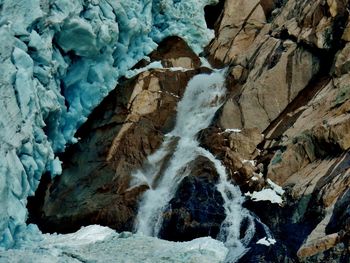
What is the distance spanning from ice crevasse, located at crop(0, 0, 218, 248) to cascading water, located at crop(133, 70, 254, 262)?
248cm

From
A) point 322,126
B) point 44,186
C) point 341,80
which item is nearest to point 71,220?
point 44,186

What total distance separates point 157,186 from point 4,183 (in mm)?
5171

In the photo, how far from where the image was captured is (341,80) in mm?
17156

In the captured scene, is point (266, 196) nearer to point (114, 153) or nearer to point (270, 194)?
point (270, 194)

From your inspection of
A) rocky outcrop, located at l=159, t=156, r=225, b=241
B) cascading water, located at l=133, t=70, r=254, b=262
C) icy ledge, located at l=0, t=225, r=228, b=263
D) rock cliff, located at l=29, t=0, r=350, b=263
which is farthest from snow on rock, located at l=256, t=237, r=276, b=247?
rocky outcrop, located at l=159, t=156, r=225, b=241

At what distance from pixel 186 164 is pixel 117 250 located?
479 cm

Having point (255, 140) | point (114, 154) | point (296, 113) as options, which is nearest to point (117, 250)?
point (114, 154)

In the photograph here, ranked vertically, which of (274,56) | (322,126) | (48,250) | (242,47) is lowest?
(48,250)

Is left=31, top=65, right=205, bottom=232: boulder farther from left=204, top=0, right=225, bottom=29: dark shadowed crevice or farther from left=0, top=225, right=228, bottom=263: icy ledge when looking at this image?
left=204, top=0, right=225, bottom=29: dark shadowed crevice

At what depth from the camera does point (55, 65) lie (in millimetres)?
16938

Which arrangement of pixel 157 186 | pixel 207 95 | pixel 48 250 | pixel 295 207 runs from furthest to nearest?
pixel 207 95 → pixel 157 186 → pixel 295 207 → pixel 48 250

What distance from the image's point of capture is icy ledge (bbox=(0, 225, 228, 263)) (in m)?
13.0

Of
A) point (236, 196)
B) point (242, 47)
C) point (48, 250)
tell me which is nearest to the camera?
point (48, 250)

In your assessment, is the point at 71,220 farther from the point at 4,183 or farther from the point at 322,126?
the point at 322,126
